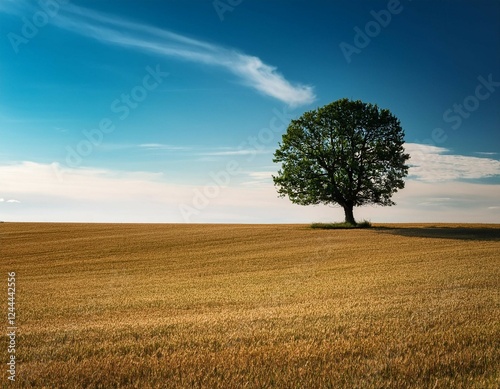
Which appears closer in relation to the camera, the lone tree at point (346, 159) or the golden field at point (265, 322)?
the golden field at point (265, 322)

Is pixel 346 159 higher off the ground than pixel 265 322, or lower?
higher

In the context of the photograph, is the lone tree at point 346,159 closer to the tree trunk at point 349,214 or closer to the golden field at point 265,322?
the tree trunk at point 349,214

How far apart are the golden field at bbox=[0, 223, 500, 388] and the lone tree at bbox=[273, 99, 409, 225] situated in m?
20.1

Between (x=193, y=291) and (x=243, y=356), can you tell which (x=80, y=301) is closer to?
(x=193, y=291)

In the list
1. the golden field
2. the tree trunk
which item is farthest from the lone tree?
the golden field

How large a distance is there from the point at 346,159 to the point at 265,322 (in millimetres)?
39480

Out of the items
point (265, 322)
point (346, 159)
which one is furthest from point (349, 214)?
point (265, 322)

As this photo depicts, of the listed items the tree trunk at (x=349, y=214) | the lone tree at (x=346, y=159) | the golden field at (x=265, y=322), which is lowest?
the golden field at (x=265, y=322)

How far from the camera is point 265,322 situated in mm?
9797

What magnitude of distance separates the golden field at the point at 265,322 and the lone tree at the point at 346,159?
20.1m

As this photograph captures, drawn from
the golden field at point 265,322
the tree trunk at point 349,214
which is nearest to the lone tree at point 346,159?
the tree trunk at point 349,214

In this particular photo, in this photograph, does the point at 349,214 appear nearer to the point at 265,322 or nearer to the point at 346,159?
the point at 346,159

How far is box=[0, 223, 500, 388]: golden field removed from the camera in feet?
20.7

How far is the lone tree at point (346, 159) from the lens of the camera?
153 ft
